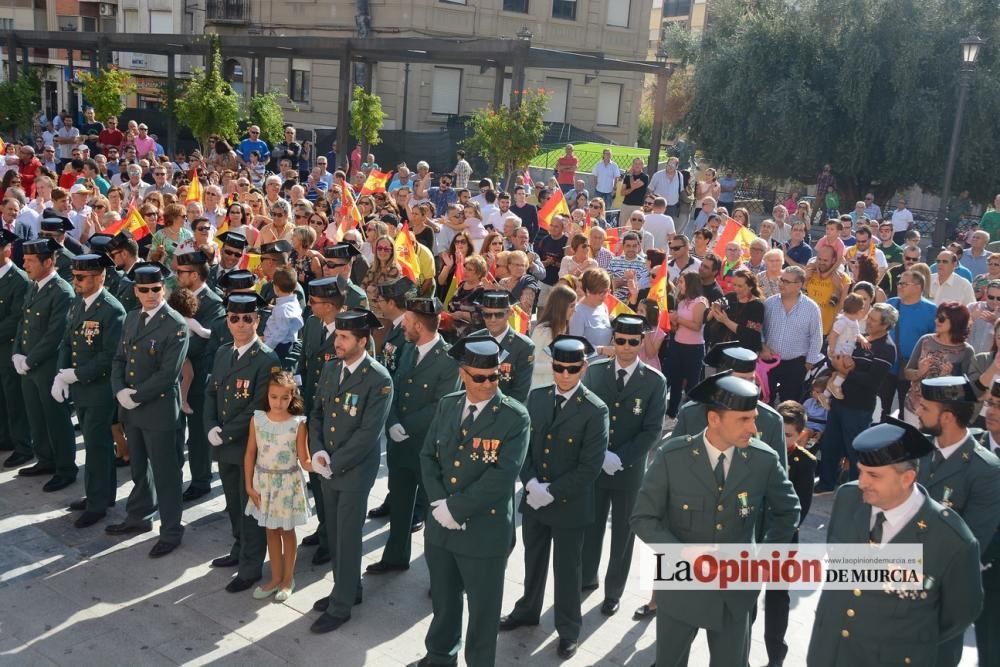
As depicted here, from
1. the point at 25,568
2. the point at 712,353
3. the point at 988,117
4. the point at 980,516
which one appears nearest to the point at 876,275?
the point at 712,353

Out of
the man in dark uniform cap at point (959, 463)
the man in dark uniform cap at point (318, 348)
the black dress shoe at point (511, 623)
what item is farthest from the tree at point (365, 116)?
the man in dark uniform cap at point (959, 463)

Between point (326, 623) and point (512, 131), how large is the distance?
14.2m

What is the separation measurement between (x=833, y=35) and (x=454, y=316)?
21287 millimetres

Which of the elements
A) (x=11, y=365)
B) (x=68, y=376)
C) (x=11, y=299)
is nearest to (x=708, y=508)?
(x=68, y=376)

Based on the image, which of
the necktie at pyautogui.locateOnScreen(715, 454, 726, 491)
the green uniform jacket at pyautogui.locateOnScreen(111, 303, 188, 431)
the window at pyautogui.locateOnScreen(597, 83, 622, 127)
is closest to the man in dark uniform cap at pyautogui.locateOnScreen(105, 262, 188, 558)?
the green uniform jacket at pyautogui.locateOnScreen(111, 303, 188, 431)

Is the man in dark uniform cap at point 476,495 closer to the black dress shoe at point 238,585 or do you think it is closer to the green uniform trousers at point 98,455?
the black dress shoe at point 238,585

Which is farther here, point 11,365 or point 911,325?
point 911,325

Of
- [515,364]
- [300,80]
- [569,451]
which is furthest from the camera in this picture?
[300,80]

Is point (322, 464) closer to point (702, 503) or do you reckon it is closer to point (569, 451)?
point (569, 451)

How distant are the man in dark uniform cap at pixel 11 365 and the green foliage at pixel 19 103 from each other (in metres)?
21.6

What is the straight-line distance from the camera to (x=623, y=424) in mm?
6234

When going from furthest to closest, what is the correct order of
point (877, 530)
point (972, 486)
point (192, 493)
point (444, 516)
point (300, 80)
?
point (300, 80)
point (192, 493)
point (444, 516)
point (972, 486)
point (877, 530)

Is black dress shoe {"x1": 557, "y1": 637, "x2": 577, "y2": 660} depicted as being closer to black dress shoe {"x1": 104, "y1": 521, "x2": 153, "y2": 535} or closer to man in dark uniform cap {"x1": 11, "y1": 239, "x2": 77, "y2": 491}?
black dress shoe {"x1": 104, "y1": 521, "x2": 153, "y2": 535}

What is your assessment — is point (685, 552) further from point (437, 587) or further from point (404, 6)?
point (404, 6)
